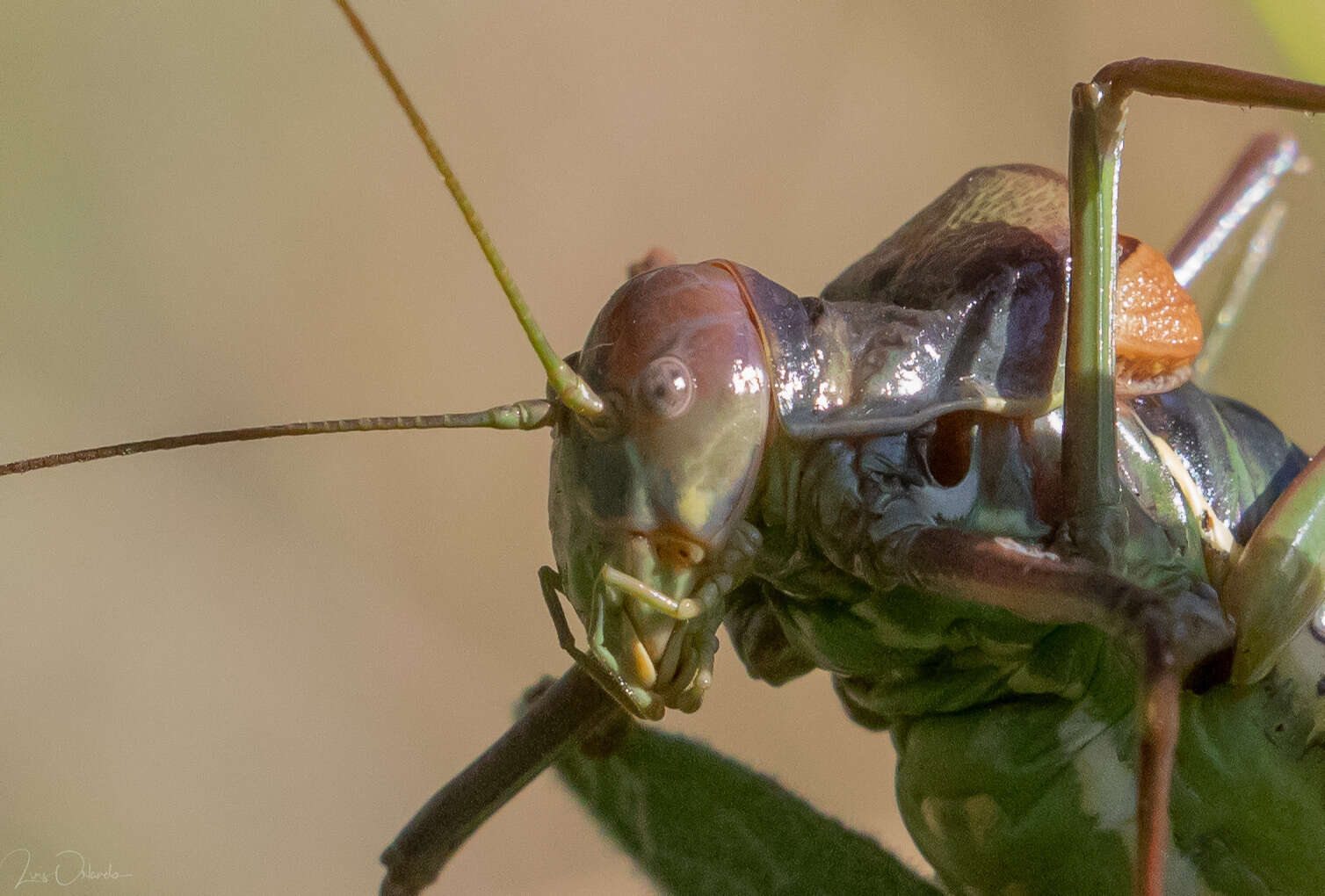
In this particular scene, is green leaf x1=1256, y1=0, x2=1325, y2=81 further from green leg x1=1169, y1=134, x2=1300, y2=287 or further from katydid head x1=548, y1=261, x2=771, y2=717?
katydid head x1=548, y1=261, x2=771, y2=717

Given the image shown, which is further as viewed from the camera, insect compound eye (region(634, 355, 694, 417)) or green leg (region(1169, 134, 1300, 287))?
green leg (region(1169, 134, 1300, 287))

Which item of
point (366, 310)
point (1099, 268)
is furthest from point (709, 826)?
point (366, 310)

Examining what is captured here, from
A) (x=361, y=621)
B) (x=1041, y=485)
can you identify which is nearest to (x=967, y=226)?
(x=1041, y=485)

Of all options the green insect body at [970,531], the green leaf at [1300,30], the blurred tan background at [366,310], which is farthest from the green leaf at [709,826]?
the green leaf at [1300,30]

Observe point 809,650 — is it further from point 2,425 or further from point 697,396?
point 2,425

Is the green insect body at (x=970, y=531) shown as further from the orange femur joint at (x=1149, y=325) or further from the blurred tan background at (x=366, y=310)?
the blurred tan background at (x=366, y=310)

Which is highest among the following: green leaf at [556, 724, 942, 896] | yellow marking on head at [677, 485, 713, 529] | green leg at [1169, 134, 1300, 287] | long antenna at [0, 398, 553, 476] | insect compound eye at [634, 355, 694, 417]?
long antenna at [0, 398, 553, 476]

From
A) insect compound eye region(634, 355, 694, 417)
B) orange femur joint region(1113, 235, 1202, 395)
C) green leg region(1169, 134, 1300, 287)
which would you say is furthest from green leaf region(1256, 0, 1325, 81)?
insect compound eye region(634, 355, 694, 417)

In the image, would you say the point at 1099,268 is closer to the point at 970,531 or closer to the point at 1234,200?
the point at 970,531
